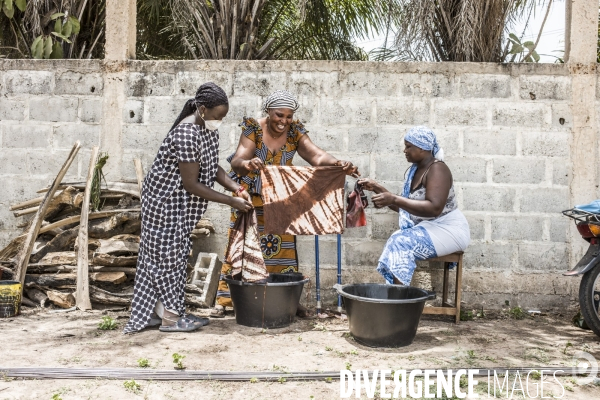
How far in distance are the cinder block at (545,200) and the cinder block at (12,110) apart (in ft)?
15.9

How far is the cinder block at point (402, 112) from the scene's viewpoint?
5348mm

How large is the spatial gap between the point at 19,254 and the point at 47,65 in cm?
188

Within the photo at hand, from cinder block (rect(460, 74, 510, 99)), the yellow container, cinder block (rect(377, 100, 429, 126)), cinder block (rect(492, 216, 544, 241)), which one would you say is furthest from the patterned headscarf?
the yellow container

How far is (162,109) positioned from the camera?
5.55 metres

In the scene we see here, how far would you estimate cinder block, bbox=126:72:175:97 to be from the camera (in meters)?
5.54

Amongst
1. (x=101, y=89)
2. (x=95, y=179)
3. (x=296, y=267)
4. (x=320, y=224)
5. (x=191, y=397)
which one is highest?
(x=101, y=89)

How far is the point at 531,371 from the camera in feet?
11.5

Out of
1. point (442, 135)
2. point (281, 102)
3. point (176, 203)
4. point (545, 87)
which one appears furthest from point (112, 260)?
point (545, 87)

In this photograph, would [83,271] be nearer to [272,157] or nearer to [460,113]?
[272,157]

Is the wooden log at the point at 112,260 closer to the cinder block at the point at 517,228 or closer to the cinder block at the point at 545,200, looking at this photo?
the cinder block at the point at 517,228

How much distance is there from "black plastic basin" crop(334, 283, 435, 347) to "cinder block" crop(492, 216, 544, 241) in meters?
1.52

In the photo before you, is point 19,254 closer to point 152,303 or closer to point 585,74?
point 152,303

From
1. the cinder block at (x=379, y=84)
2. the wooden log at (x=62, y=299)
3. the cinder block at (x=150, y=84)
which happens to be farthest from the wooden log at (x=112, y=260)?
the cinder block at (x=379, y=84)

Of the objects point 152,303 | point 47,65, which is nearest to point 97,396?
point 152,303
